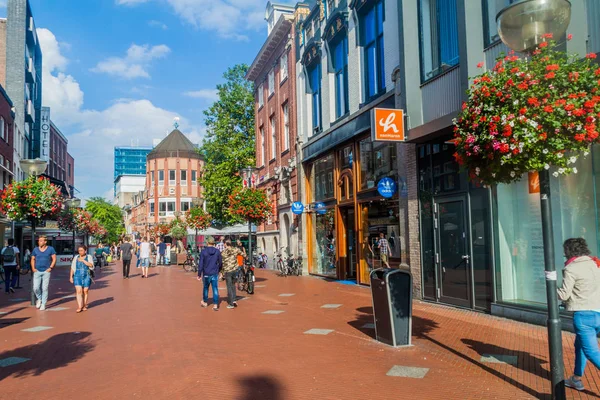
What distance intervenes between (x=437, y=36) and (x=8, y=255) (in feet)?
48.0

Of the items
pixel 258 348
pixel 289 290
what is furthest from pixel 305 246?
pixel 258 348

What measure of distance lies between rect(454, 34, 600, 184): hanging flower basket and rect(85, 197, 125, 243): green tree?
75016 mm

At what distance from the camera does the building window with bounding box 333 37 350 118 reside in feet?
59.8

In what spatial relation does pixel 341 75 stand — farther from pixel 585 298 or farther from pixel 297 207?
pixel 585 298

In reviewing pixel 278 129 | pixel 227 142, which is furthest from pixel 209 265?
pixel 227 142

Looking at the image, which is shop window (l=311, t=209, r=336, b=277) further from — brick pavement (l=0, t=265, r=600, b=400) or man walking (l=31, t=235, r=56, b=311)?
man walking (l=31, t=235, r=56, b=311)

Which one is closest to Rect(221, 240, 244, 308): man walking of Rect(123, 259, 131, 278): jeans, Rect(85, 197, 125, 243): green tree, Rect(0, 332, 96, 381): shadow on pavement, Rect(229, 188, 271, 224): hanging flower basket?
Rect(0, 332, 96, 381): shadow on pavement

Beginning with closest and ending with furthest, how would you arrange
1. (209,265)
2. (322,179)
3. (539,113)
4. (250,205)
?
(539,113) < (209,265) < (322,179) < (250,205)

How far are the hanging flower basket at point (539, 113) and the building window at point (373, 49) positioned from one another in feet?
33.9

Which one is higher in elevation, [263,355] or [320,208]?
[320,208]

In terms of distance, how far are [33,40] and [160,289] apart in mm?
35244

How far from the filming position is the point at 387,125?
1223 cm

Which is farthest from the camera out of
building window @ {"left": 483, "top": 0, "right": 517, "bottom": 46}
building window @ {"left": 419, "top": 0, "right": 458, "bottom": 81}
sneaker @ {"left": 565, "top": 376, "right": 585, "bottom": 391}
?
building window @ {"left": 419, "top": 0, "right": 458, "bottom": 81}

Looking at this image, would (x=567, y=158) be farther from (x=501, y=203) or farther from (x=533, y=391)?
(x=501, y=203)
